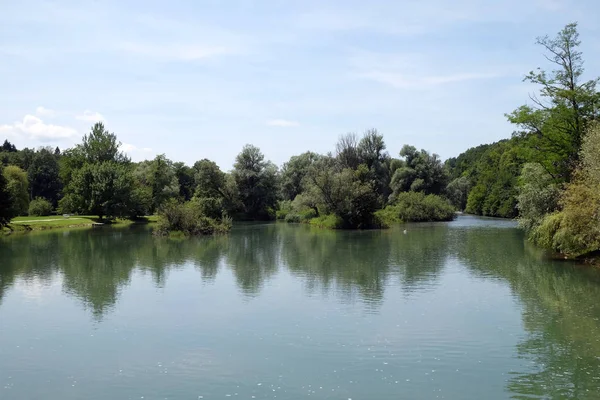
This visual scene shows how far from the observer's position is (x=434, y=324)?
1560 cm

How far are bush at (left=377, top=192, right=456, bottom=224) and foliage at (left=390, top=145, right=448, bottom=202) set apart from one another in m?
4.15

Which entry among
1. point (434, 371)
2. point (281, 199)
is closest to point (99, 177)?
point (281, 199)

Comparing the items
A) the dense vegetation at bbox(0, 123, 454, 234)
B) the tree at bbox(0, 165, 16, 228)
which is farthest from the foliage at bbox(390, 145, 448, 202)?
the tree at bbox(0, 165, 16, 228)

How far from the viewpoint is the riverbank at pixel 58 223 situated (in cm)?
5514

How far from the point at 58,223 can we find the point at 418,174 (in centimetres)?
5062

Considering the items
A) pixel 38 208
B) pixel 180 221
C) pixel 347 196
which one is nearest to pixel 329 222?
pixel 347 196

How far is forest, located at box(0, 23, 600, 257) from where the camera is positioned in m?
32.8

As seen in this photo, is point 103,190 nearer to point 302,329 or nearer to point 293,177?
point 293,177

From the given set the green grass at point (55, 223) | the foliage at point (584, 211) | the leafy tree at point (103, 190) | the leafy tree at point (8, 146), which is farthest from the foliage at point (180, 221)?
the leafy tree at point (8, 146)

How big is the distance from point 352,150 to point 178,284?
54808 millimetres

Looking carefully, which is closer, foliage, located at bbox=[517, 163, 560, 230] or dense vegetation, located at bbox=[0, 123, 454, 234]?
foliage, located at bbox=[517, 163, 560, 230]

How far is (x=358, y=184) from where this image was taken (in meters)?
56.5

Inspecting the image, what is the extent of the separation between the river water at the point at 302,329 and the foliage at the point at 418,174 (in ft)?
160

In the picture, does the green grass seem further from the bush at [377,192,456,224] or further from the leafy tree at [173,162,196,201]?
the bush at [377,192,456,224]
